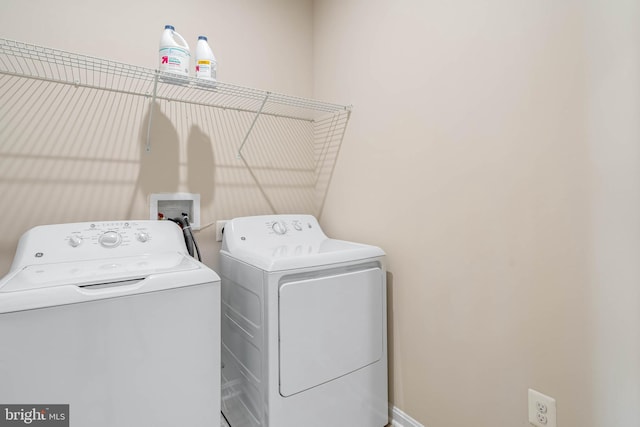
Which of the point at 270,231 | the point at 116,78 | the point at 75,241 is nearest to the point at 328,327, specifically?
the point at 270,231

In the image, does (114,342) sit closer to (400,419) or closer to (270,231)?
(270,231)

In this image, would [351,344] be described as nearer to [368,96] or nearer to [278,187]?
[278,187]

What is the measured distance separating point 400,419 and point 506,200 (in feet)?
3.79

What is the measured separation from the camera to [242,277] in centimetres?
142

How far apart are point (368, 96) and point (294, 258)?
3.33 ft

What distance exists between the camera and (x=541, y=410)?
1.05 metres

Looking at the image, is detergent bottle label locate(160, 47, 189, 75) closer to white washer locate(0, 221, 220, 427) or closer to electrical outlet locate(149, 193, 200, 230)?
electrical outlet locate(149, 193, 200, 230)

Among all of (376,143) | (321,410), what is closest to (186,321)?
(321,410)

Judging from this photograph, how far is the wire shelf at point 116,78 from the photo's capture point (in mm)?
1322

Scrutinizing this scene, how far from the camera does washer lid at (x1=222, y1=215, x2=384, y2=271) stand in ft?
4.21

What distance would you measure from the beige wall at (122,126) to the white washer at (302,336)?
42 cm

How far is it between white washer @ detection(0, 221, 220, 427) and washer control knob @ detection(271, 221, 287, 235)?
628mm

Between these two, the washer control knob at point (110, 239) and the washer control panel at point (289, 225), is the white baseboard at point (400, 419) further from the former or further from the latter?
the washer control knob at point (110, 239)

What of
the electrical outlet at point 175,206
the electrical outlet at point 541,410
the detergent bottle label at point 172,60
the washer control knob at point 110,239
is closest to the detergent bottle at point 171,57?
the detergent bottle label at point 172,60
